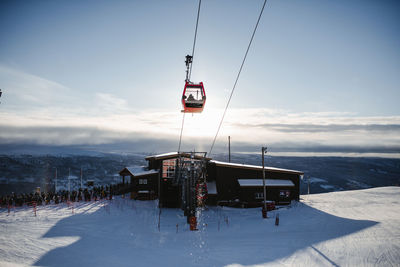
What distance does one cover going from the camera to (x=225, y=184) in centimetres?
3059

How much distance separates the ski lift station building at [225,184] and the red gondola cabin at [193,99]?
39.8ft

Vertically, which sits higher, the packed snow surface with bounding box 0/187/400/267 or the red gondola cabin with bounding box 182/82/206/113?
the red gondola cabin with bounding box 182/82/206/113

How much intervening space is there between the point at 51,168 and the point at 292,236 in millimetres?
152387

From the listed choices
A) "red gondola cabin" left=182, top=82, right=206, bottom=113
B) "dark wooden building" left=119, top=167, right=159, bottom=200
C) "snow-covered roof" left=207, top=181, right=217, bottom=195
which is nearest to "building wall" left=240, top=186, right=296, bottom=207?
"snow-covered roof" left=207, top=181, right=217, bottom=195

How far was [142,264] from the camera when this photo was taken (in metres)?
11.3

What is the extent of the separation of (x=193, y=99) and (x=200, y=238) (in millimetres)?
10047

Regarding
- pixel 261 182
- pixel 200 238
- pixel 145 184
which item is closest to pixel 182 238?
pixel 200 238

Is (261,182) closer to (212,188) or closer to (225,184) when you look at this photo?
(225,184)

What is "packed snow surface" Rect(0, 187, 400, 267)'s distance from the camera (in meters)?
11.8

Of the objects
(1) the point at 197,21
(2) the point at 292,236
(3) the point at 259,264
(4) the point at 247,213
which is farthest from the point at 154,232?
(1) the point at 197,21

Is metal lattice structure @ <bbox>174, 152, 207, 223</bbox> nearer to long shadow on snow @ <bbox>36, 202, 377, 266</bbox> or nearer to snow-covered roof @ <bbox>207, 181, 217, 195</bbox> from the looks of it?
long shadow on snow @ <bbox>36, 202, 377, 266</bbox>

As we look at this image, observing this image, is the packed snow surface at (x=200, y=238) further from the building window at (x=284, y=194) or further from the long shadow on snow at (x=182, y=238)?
the building window at (x=284, y=194)

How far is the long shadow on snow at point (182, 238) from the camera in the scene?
11984 millimetres

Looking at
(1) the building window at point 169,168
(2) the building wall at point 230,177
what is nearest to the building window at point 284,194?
(2) the building wall at point 230,177
